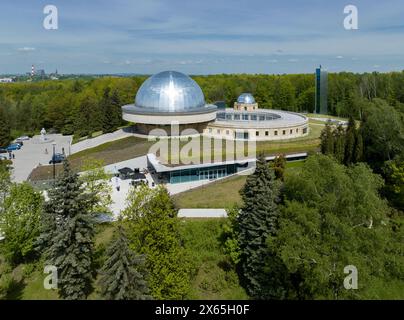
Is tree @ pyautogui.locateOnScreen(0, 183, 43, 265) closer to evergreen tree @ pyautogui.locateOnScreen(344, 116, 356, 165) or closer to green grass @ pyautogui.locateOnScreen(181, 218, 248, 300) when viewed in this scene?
green grass @ pyautogui.locateOnScreen(181, 218, 248, 300)

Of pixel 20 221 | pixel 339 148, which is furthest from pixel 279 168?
pixel 20 221

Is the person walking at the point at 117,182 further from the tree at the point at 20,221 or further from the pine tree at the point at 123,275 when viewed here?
the pine tree at the point at 123,275

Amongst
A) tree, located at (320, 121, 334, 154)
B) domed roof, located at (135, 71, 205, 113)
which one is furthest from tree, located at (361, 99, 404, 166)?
domed roof, located at (135, 71, 205, 113)

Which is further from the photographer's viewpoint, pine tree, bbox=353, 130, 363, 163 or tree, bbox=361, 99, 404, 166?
pine tree, bbox=353, 130, 363, 163
